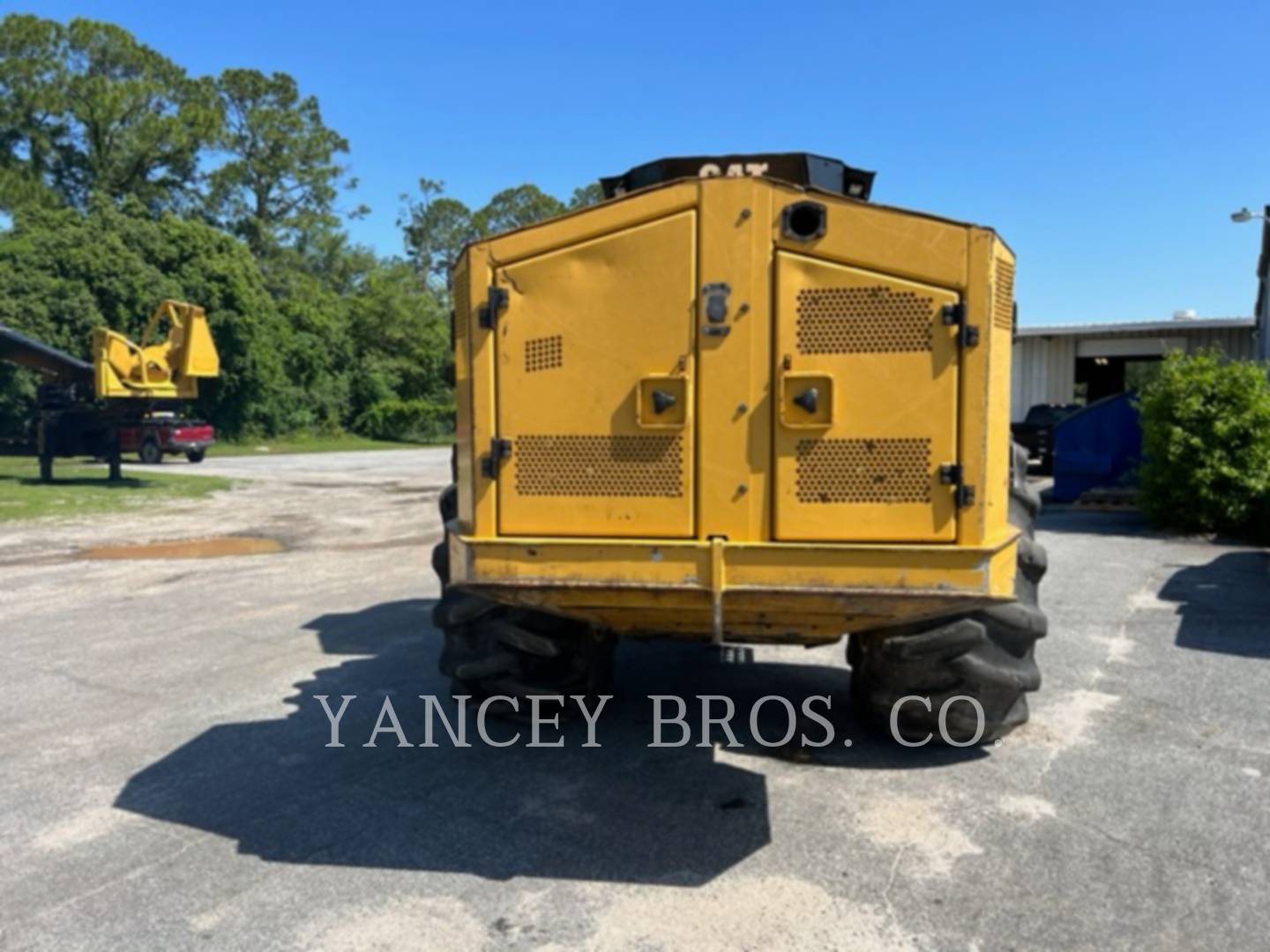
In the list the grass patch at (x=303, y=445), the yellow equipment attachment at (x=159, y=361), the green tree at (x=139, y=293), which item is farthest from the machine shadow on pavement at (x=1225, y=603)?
the green tree at (x=139, y=293)

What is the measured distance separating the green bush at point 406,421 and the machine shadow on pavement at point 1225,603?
128 ft

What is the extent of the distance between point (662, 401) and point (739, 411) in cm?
28

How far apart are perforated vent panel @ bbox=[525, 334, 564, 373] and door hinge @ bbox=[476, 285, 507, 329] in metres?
0.16

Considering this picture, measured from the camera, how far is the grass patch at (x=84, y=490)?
1546cm

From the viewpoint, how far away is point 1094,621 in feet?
24.1

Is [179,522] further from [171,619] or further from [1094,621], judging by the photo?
[1094,621]

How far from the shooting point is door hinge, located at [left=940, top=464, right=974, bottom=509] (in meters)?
3.29

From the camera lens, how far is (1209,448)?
38.6 feet

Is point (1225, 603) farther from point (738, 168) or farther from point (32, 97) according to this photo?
point (32, 97)

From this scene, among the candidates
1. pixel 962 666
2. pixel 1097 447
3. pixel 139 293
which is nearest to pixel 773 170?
pixel 962 666

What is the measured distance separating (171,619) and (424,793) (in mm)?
4624

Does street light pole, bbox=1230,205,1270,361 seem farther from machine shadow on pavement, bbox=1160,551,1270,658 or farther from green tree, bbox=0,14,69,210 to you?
green tree, bbox=0,14,69,210

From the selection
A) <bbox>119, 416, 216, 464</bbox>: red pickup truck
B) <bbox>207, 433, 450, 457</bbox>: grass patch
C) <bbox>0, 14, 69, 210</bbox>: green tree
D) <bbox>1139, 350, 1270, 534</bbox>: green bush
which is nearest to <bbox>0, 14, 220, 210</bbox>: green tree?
<bbox>0, 14, 69, 210</bbox>: green tree

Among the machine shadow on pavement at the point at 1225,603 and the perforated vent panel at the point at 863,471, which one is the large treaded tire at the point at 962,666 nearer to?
the perforated vent panel at the point at 863,471
